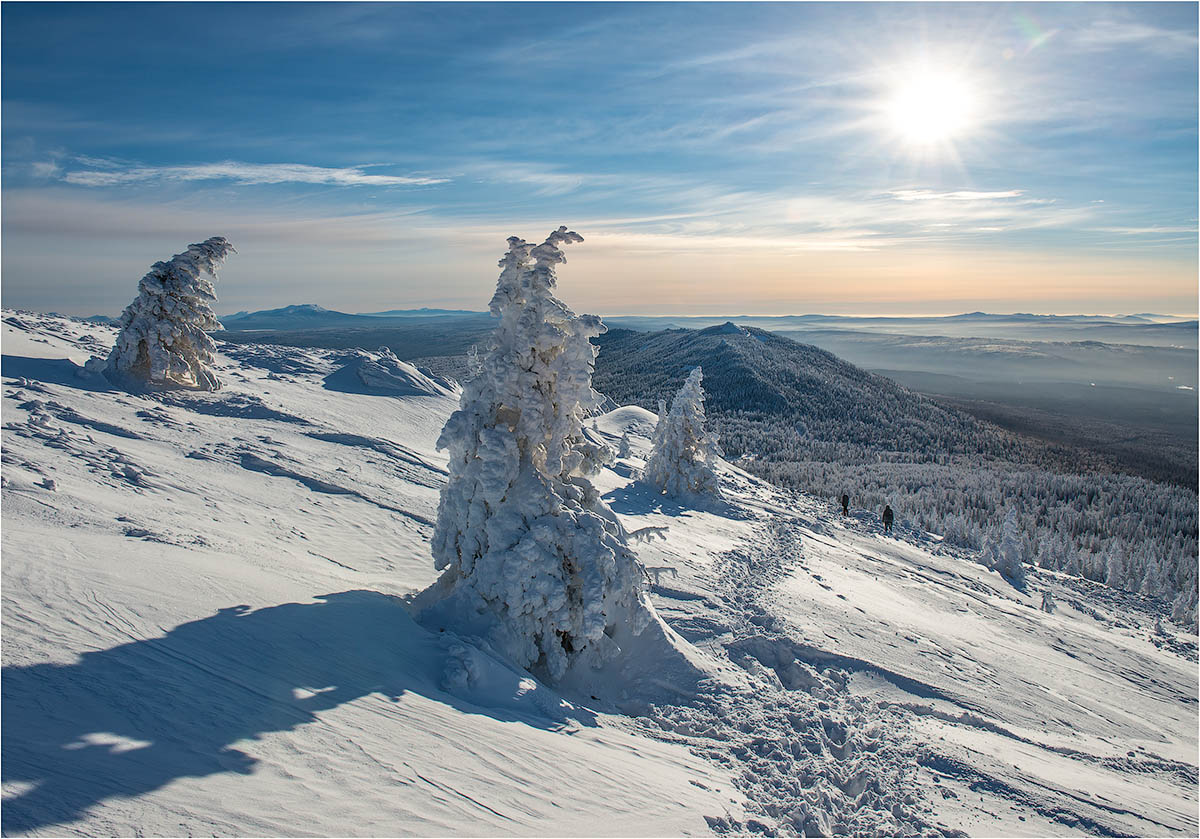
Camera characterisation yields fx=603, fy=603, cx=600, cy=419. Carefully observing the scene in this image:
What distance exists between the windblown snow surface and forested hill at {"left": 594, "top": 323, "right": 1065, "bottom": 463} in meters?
105

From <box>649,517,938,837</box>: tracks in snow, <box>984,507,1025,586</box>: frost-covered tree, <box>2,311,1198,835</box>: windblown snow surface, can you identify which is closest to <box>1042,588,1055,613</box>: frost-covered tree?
<box>984,507,1025,586</box>: frost-covered tree

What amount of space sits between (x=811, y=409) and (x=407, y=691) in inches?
6263

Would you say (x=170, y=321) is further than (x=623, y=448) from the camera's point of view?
No

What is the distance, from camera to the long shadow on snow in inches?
216

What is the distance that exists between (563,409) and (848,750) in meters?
7.72

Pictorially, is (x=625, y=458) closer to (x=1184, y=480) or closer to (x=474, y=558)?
(x=474, y=558)

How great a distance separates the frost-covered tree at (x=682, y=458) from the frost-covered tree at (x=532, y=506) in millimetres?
19058

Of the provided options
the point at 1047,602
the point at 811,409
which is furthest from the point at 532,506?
the point at 811,409

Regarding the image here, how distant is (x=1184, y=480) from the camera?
136 metres

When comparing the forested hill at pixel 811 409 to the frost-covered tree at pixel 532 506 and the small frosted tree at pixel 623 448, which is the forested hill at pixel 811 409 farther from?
the frost-covered tree at pixel 532 506

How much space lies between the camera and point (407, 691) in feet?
28.4

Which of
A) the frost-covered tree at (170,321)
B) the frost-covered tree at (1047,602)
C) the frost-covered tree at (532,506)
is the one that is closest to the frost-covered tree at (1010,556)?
the frost-covered tree at (1047,602)

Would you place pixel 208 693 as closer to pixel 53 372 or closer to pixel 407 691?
pixel 407 691

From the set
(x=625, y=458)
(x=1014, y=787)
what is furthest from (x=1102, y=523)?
(x=1014, y=787)
